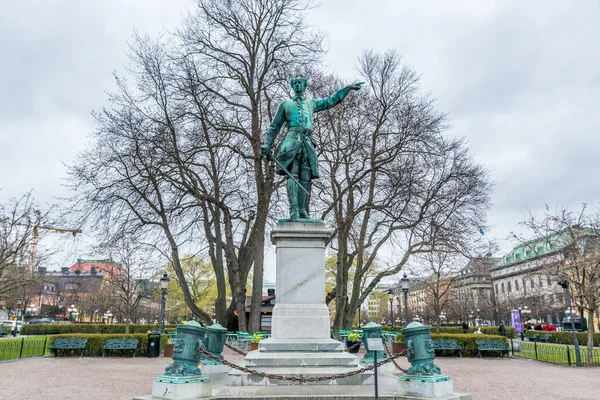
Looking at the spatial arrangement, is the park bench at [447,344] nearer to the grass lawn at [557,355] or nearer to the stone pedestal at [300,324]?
the grass lawn at [557,355]

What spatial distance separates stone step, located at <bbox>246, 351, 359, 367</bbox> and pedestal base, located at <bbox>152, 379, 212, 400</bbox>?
3.92 ft

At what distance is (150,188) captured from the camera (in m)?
20.8

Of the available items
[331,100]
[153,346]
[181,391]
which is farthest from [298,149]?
[153,346]

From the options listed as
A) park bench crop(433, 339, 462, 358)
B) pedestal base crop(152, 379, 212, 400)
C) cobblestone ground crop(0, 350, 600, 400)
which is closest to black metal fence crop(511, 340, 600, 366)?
cobblestone ground crop(0, 350, 600, 400)

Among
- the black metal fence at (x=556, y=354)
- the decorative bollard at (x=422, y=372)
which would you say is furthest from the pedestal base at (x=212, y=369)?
the black metal fence at (x=556, y=354)

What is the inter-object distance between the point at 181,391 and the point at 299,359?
7.29 ft

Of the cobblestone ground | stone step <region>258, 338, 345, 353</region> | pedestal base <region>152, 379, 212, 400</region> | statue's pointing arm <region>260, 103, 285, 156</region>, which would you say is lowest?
the cobblestone ground

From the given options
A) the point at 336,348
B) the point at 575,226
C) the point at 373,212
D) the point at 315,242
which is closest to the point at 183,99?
the point at 373,212

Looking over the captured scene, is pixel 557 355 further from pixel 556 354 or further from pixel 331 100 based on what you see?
pixel 331 100

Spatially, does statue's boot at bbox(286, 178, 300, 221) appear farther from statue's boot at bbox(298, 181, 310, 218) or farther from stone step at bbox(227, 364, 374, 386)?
stone step at bbox(227, 364, 374, 386)

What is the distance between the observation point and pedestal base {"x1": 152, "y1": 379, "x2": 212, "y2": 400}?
6467 mm

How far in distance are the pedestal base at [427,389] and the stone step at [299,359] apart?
4.00 ft

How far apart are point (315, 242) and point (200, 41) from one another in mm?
14626

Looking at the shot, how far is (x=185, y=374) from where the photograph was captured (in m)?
6.71
